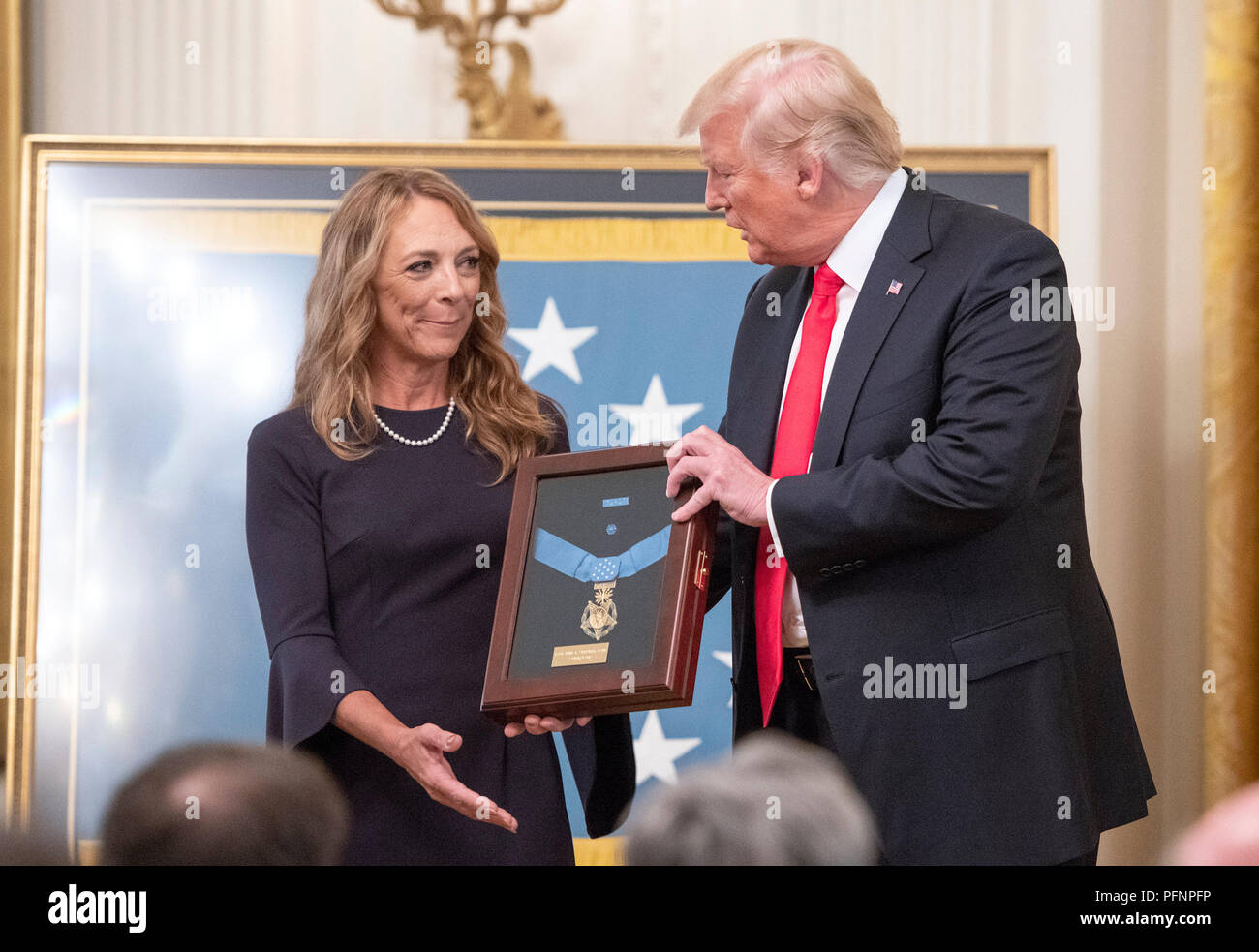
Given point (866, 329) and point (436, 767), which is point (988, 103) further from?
point (436, 767)

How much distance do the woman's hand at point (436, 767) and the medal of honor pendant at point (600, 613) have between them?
268mm

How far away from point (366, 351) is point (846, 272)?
87 cm

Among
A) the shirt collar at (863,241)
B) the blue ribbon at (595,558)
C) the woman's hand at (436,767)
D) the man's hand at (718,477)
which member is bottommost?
the woman's hand at (436,767)

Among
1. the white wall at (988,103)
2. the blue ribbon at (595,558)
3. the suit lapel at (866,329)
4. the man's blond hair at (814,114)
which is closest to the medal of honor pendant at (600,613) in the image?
the blue ribbon at (595,558)

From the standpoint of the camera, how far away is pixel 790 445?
7.19 ft

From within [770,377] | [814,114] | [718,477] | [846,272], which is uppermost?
[814,114]

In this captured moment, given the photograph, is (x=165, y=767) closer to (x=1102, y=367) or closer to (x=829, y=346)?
(x=829, y=346)

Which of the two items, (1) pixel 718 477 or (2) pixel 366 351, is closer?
(1) pixel 718 477

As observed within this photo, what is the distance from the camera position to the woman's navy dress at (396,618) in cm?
226

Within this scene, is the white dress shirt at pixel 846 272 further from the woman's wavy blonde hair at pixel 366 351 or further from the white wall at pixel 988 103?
the white wall at pixel 988 103

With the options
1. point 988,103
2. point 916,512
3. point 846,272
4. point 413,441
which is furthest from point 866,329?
point 988,103

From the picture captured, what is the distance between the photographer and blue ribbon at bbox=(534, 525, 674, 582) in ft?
7.17

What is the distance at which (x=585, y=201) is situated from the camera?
3.56 m

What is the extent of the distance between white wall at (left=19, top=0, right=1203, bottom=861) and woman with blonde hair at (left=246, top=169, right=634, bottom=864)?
1.45 meters
